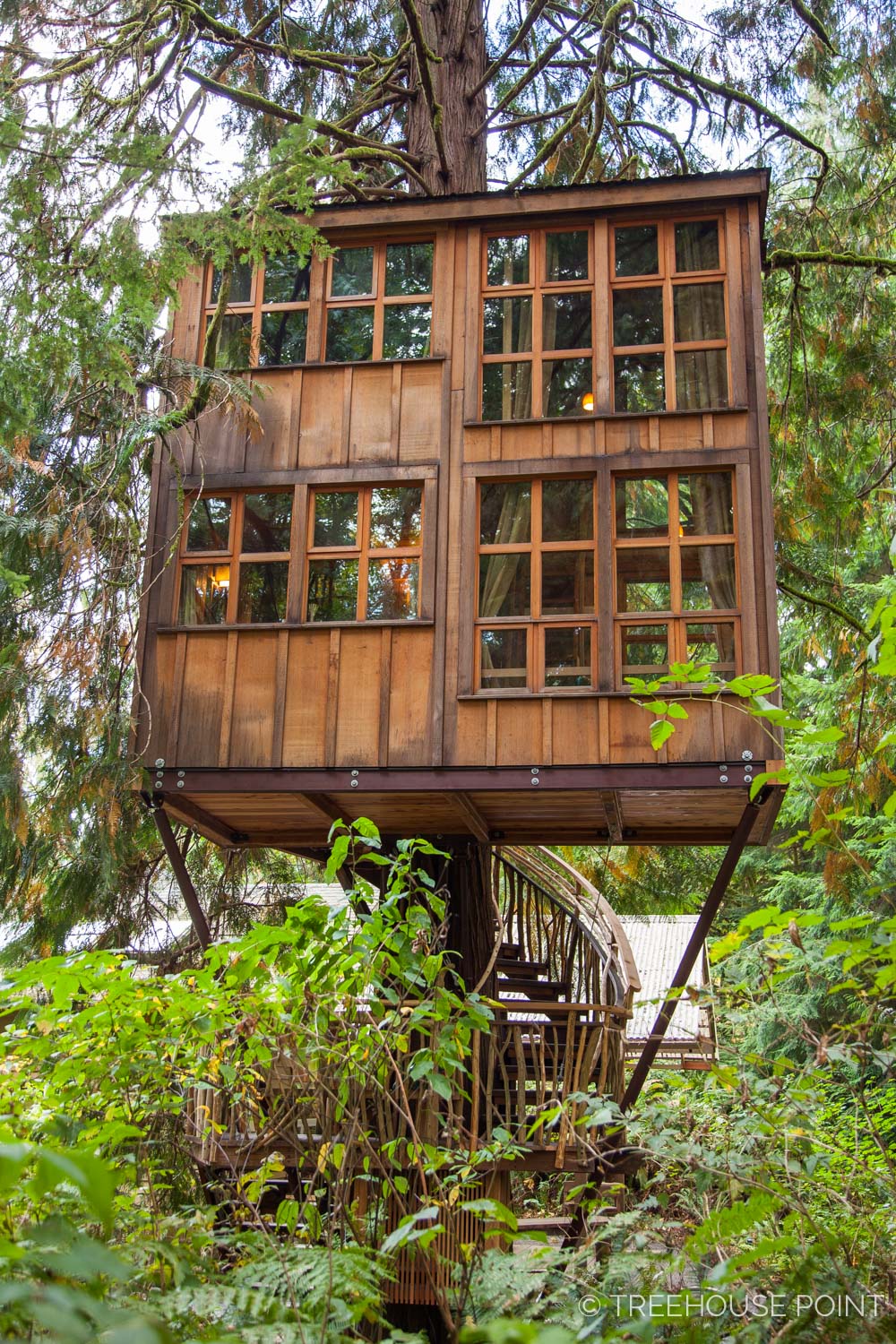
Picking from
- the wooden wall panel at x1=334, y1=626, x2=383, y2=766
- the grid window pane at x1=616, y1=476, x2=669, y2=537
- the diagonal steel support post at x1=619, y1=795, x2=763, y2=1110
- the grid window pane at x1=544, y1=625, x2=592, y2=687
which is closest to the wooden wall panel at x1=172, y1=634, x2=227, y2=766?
the wooden wall panel at x1=334, y1=626, x2=383, y2=766

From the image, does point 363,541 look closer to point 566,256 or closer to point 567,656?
point 567,656

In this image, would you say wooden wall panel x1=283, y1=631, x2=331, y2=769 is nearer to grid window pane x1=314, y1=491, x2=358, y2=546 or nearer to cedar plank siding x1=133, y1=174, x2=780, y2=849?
cedar plank siding x1=133, y1=174, x2=780, y2=849

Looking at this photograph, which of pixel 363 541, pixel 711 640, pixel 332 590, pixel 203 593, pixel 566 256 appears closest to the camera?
pixel 711 640

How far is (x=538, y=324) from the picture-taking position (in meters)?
9.69

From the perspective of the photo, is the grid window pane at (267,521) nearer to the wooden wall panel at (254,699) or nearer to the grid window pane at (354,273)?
the wooden wall panel at (254,699)

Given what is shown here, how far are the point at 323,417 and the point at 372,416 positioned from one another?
0.38 m

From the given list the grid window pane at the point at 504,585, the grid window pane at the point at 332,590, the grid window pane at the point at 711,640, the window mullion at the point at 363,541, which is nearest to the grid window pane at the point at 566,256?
the window mullion at the point at 363,541

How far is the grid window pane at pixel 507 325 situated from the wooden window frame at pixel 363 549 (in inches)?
50.4

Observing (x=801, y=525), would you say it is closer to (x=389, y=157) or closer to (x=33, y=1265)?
(x=389, y=157)

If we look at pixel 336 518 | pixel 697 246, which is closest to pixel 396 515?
pixel 336 518

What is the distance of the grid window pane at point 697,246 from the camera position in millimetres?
9562

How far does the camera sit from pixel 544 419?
9.34 meters

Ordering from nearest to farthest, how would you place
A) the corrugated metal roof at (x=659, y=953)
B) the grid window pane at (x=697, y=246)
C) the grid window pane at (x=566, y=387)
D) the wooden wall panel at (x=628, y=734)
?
the wooden wall panel at (x=628, y=734), the grid window pane at (x=566, y=387), the grid window pane at (x=697, y=246), the corrugated metal roof at (x=659, y=953)

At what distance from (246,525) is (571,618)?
2.58m
